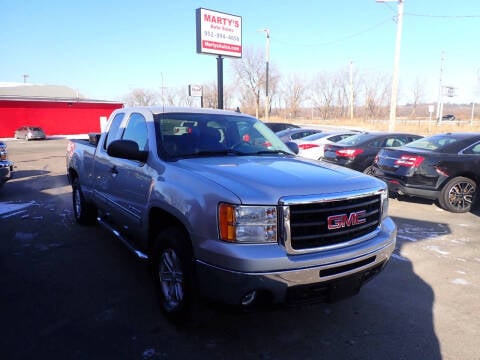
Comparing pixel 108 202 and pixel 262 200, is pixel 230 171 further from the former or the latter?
pixel 108 202

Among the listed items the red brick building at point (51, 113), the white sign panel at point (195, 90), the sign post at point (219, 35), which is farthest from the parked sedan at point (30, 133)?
the sign post at point (219, 35)

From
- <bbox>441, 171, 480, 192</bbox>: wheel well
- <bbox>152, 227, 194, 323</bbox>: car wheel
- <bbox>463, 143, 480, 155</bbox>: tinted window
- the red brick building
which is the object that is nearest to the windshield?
<bbox>152, 227, 194, 323</bbox>: car wheel

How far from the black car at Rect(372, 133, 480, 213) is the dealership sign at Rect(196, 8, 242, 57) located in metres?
13.3

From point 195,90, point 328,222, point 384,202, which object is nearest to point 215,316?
point 328,222

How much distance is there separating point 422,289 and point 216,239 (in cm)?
262

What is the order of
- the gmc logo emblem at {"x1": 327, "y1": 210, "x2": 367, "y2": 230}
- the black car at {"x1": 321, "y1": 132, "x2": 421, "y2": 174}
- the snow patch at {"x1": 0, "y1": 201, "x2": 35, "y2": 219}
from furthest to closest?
1. the black car at {"x1": 321, "y1": 132, "x2": 421, "y2": 174}
2. the snow patch at {"x1": 0, "y1": 201, "x2": 35, "y2": 219}
3. the gmc logo emblem at {"x1": 327, "y1": 210, "x2": 367, "y2": 230}

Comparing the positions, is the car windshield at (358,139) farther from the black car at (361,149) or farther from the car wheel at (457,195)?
the car wheel at (457,195)

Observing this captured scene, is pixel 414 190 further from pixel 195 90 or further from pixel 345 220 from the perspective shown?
pixel 195 90

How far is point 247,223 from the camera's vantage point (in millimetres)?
2586

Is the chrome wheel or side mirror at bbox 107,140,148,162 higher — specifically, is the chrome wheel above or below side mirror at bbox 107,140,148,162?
below

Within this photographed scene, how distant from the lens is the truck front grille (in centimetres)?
267

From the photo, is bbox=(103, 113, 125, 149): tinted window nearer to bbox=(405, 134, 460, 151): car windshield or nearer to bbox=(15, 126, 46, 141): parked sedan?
bbox=(405, 134, 460, 151): car windshield

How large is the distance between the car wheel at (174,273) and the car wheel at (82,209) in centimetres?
306

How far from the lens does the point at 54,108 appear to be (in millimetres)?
43250
